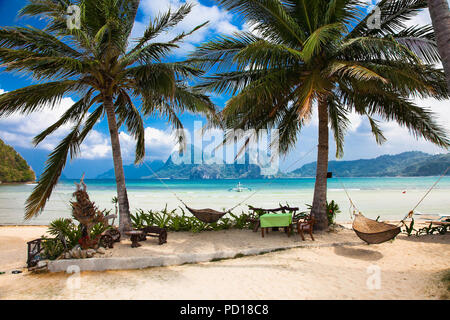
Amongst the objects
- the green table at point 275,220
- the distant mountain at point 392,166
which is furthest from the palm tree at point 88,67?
the distant mountain at point 392,166

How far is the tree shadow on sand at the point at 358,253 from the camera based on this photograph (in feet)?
17.1

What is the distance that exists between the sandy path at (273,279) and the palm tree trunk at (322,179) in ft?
4.68

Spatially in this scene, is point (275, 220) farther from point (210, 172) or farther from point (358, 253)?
point (210, 172)

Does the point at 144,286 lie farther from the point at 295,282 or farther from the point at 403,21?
the point at 403,21

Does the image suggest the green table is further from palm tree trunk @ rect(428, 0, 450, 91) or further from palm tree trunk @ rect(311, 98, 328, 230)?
palm tree trunk @ rect(428, 0, 450, 91)

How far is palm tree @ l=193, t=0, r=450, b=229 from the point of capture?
530 cm

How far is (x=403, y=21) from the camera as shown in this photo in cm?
593

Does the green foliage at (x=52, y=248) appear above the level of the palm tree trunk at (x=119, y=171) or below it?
below

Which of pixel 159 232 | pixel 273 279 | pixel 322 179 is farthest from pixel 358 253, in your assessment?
pixel 159 232

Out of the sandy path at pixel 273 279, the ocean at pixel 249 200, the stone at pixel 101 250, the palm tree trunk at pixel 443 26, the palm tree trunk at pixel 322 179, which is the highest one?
the palm tree trunk at pixel 443 26

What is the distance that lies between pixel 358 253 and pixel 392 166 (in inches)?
3147

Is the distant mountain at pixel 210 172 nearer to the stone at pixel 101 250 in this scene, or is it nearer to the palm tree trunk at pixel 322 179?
the palm tree trunk at pixel 322 179

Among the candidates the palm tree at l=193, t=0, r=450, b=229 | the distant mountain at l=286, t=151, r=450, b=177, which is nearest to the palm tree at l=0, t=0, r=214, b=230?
the palm tree at l=193, t=0, r=450, b=229
